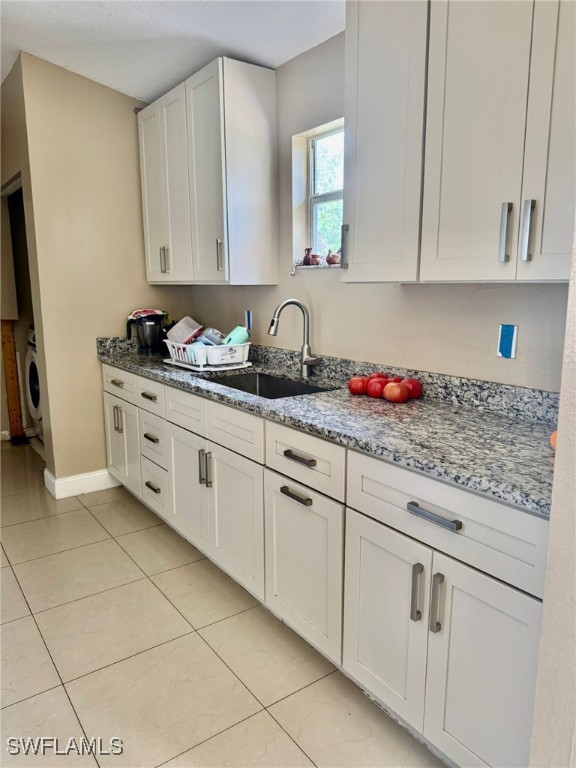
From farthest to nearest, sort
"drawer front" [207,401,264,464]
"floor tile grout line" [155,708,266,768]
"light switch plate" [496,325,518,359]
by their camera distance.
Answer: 1. "drawer front" [207,401,264,464]
2. "light switch plate" [496,325,518,359]
3. "floor tile grout line" [155,708,266,768]

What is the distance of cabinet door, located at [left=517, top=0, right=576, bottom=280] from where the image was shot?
51.2 inches

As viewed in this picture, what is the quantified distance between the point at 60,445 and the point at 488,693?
9.56ft

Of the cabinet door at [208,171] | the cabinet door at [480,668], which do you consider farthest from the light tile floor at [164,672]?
the cabinet door at [208,171]

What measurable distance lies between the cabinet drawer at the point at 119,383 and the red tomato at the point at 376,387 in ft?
4.97

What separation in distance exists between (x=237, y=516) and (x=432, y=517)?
1.04 meters

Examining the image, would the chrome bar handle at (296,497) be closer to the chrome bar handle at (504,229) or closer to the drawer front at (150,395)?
the chrome bar handle at (504,229)

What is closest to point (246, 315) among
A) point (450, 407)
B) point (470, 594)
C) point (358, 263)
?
point (358, 263)

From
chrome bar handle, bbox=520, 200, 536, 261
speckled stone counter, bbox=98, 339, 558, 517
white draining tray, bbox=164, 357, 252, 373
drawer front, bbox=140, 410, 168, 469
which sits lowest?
drawer front, bbox=140, 410, 168, 469

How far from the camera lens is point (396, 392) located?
2.00 meters

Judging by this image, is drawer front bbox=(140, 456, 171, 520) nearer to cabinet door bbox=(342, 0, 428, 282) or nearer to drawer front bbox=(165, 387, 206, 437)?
drawer front bbox=(165, 387, 206, 437)

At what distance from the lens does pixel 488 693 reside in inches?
49.1

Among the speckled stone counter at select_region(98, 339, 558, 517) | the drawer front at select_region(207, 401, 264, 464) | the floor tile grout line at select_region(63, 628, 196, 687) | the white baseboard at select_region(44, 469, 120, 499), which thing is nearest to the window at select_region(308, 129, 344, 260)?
the speckled stone counter at select_region(98, 339, 558, 517)

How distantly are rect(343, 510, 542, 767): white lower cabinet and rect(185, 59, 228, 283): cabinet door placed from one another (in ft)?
5.67

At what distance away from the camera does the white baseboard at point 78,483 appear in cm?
343
